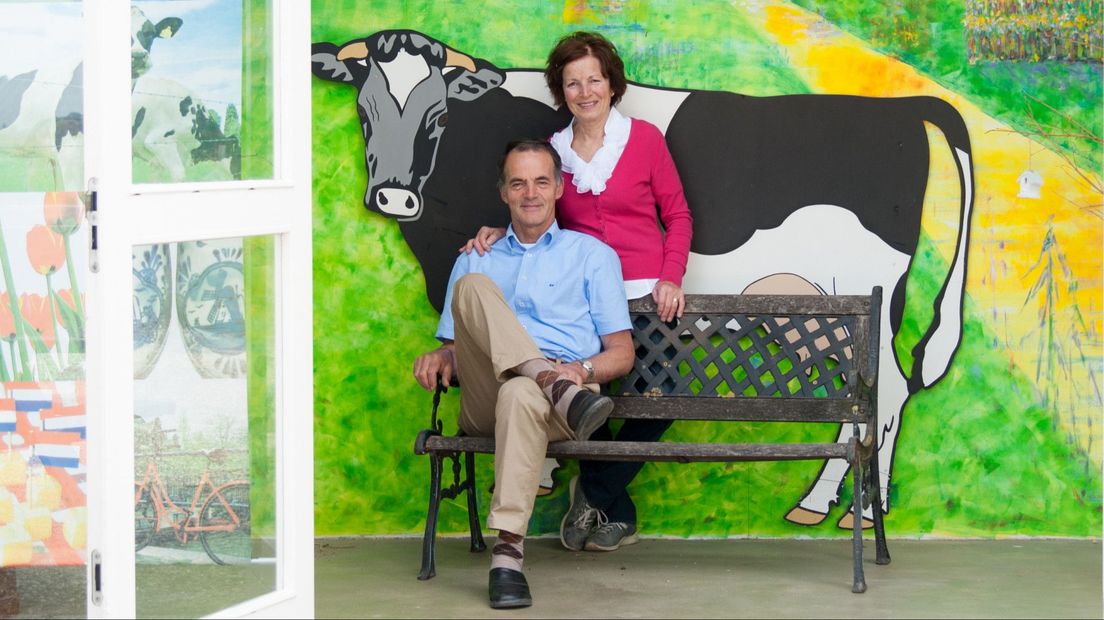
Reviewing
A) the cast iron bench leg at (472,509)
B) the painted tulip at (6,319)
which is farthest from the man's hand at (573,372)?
the painted tulip at (6,319)

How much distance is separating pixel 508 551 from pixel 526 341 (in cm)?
61

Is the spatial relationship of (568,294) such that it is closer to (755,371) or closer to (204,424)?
(755,371)

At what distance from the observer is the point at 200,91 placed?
12.1ft

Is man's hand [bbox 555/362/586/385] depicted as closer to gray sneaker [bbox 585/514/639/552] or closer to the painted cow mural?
gray sneaker [bbox 585/514/639/552]

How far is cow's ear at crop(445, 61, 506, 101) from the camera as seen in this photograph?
5.19 meters

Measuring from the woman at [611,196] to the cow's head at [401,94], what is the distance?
37 cm

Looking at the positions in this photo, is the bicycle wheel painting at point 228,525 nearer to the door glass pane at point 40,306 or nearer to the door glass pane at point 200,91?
the door glass pane at point 40,306

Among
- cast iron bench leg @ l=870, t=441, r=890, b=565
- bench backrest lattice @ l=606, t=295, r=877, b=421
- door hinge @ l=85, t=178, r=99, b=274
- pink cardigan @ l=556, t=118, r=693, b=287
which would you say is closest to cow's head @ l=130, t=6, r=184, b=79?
door hinge @ l=85, t=178, r=99, b=274

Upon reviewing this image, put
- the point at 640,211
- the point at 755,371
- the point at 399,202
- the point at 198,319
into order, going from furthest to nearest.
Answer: the point at 399,202, the point at 640,211, the point at 755,371, the point at 198,319

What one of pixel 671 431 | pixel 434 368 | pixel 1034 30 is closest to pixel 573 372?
pixel 434 368

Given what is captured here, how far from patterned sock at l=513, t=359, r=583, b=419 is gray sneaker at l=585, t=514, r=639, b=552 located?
789mm

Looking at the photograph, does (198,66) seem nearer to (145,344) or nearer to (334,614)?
(145,344)

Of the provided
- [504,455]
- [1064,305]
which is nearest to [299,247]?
[504,455]

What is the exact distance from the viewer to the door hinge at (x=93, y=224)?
3455mm
